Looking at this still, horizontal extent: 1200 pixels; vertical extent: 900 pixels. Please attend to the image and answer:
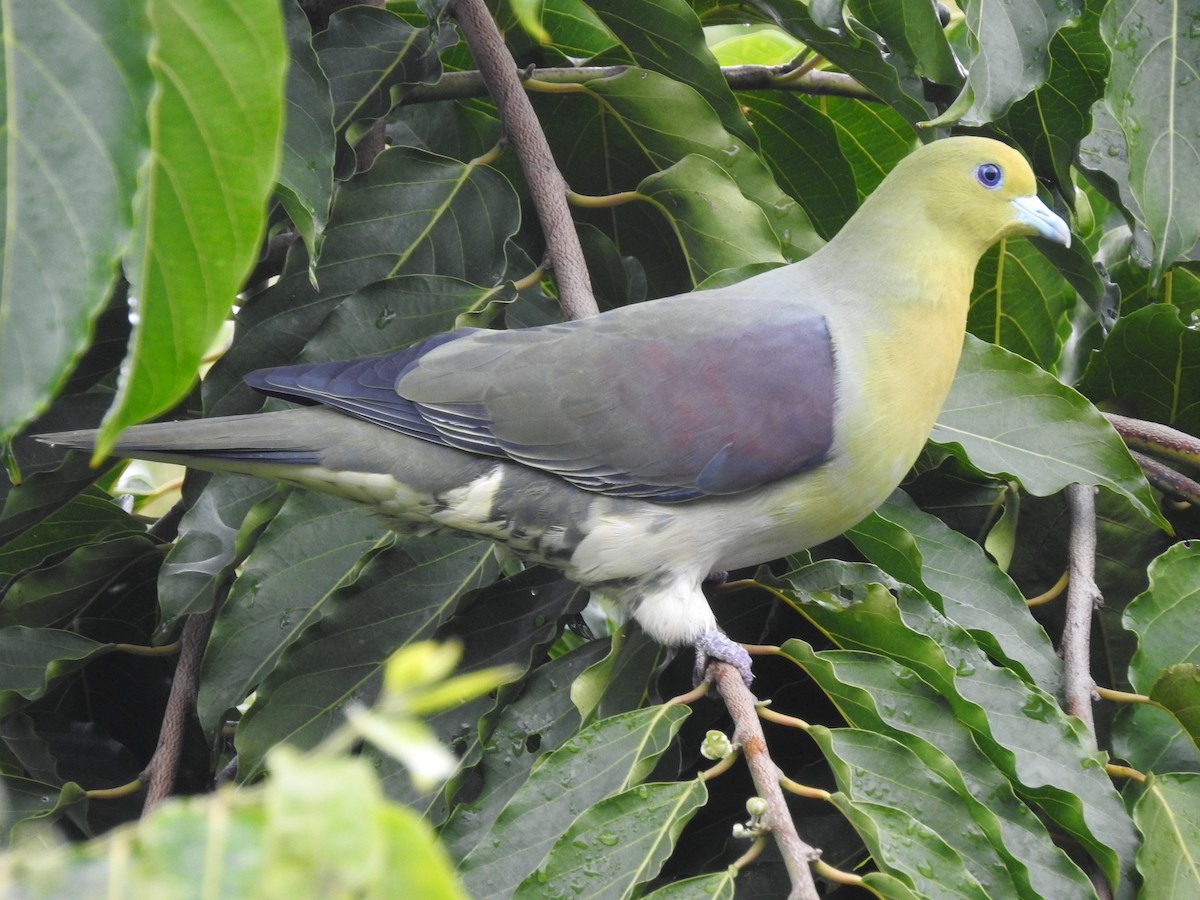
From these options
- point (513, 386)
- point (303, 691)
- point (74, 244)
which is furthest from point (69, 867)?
point (513, 386)

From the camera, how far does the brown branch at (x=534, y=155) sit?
2.56 meters

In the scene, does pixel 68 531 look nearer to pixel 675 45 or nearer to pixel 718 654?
pixel 718 654

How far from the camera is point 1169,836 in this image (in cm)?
192

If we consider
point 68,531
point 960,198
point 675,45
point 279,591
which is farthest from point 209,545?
point 960,198

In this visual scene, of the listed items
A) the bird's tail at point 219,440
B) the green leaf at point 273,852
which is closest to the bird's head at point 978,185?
the bird's tail at point 219,440

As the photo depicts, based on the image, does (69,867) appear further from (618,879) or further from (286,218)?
(286,218)

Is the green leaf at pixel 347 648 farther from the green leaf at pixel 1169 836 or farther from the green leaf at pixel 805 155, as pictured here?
the green leaf at pixel 805 155

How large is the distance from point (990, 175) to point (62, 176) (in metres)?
2.07

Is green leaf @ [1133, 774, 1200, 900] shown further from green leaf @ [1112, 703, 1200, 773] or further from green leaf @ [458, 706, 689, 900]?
green leaf @ [458, 706, 689, 900]

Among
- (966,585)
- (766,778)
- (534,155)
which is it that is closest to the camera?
(766,778)

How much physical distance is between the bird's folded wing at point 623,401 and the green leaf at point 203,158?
130cm

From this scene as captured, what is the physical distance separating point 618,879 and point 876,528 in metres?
1.01

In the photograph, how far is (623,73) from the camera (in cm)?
271

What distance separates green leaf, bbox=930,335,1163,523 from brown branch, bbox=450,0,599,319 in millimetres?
805
